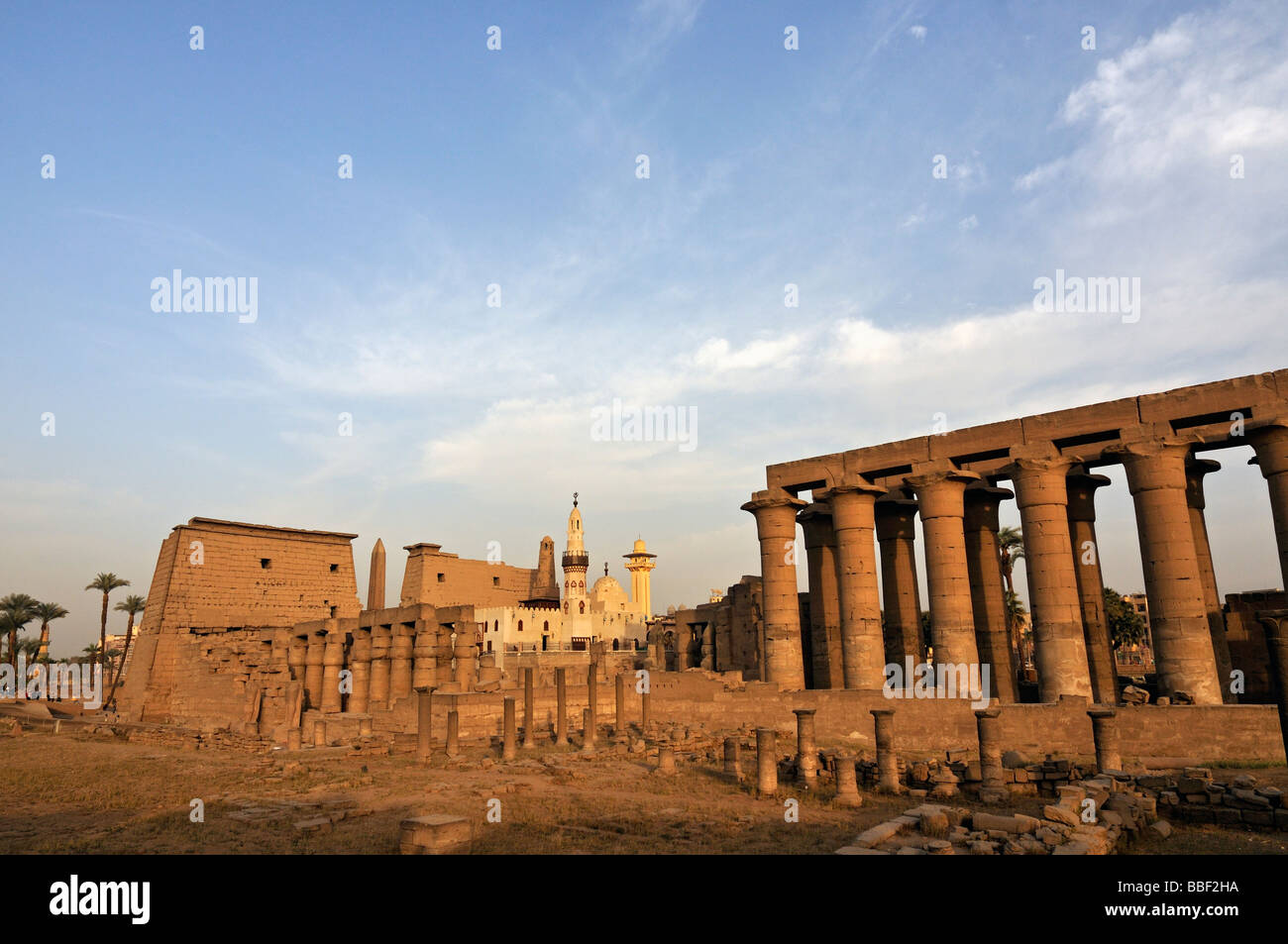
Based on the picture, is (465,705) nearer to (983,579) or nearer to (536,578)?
(983,579)

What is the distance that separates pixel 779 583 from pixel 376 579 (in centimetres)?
2868

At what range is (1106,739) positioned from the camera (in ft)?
45.2

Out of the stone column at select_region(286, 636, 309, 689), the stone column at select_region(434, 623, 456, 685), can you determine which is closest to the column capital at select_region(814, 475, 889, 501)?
the stone column at select_region(434, 623, 456, 685)

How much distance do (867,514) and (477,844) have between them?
16.4m

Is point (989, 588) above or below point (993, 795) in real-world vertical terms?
above

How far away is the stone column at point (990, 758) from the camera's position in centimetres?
1338

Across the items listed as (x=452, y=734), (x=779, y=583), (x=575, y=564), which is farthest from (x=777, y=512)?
(x=575, y=564)

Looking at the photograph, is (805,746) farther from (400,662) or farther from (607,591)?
(607,591)

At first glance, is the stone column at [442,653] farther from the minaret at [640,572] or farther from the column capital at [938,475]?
the minaret at [640,572]

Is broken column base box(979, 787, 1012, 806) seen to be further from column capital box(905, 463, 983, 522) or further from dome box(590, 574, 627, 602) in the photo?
dome box(590, 574, 627, 602)
